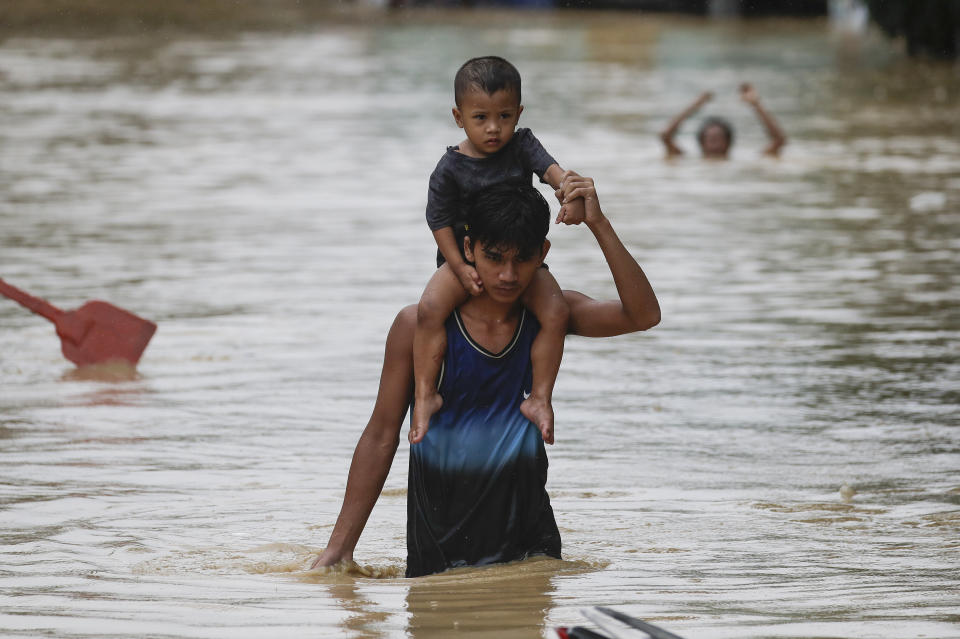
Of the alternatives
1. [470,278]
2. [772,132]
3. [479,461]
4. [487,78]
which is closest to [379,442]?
[479,461]

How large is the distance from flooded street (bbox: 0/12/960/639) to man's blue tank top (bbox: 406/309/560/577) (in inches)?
4.9

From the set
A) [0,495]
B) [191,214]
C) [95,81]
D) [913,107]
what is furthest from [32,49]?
[0,495]

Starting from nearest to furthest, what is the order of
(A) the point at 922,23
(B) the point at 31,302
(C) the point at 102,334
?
(B) the point at 31,302 → (C) the point at 102,334 → (A) the point at 922,23

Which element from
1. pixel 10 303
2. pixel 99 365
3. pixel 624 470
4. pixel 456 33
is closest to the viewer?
pixel 624 470

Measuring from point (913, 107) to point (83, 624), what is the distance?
20.1 meters

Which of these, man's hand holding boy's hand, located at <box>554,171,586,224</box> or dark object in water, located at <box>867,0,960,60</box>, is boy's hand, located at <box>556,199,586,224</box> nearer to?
man's hand holding boy's hand, located at <box>554,171,586,224</box>

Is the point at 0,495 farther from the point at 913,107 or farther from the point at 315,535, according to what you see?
the point at 913,107

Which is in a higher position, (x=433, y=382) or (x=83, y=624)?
(x=433, y=382)

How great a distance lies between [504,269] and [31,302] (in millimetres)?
4123

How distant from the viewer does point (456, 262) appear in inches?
175

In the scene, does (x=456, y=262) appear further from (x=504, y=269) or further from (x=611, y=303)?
(x=611, y=303)

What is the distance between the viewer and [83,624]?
13.6 ft

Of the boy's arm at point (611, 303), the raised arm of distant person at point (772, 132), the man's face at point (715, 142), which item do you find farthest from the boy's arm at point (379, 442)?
the man's face at point (715, 142)

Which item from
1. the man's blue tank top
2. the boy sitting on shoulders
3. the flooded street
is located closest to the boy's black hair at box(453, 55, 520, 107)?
the boy sitting on shoulders
